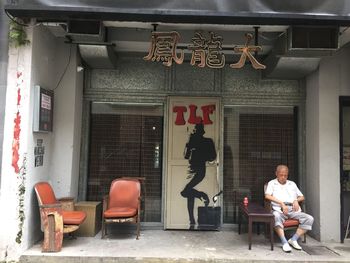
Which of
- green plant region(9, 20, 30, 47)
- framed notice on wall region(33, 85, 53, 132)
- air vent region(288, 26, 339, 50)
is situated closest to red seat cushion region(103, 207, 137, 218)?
framed notice on wall region(33, 85, 53, 132)

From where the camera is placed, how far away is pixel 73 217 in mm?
5512

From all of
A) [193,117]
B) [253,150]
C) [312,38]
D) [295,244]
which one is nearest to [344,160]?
[253,150]

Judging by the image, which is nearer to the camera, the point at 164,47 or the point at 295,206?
the point at 164,47

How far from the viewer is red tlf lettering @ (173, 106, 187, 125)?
6.81 meters

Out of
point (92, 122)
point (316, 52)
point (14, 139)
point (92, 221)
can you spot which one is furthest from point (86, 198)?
point (316, 52)

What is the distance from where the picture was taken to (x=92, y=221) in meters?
6.14

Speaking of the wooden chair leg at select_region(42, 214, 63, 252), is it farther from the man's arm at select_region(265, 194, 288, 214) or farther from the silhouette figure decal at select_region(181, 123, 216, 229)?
the man's arm at select_region(265, 194, 288, 214)

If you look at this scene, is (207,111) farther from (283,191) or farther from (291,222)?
(291,222)

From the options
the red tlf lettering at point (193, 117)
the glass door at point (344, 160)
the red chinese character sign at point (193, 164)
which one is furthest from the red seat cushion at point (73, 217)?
the glass door at point (344, 160)

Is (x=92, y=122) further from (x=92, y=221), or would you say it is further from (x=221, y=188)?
(x=221, y=188)

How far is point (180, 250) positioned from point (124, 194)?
1473 millimetres

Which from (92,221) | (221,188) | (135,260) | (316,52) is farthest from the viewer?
(221,188)

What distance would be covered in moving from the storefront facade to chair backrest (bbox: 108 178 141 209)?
1.59 ft

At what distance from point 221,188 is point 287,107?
198 cm
